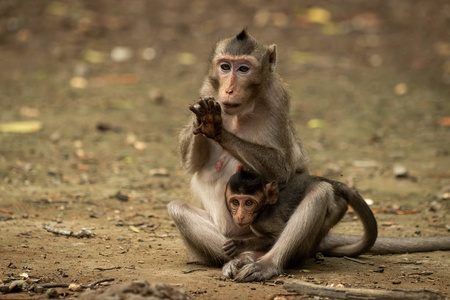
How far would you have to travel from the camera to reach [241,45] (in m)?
6.00

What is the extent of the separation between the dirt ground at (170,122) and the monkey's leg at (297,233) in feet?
0.52

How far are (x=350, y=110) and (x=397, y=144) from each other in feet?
5.99

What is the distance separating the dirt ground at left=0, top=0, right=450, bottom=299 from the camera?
19.7 ft

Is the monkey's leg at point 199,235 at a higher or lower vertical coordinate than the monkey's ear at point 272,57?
lower

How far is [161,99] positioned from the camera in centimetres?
1276

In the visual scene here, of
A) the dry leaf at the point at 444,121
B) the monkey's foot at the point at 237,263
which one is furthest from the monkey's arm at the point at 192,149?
the dry leaf at the point at 444,121

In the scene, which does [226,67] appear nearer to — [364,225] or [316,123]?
[364,225]

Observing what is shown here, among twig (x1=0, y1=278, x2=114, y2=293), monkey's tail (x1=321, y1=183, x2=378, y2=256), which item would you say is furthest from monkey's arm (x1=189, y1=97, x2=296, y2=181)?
twig (x1=0, y1=278, x2=114, y2=293)

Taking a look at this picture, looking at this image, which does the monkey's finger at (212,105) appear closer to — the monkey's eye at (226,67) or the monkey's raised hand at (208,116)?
the monkey's raised hand at (208,116)

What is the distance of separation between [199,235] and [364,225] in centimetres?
144

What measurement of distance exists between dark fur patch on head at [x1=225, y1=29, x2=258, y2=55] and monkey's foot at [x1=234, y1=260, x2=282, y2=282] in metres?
1.74

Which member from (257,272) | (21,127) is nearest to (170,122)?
(21,127)

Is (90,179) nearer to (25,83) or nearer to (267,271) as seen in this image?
(267,271)

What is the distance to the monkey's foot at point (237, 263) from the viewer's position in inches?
217
